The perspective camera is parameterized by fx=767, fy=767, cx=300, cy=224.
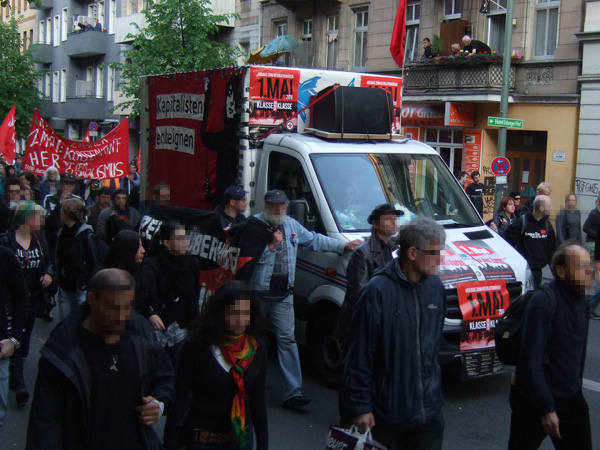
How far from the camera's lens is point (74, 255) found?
6828 millimetres

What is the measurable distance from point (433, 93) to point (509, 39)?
5.55 meters

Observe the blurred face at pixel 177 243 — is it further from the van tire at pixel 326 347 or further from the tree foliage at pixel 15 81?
the tree foliage at pixel 15 81

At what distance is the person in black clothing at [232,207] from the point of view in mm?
7031

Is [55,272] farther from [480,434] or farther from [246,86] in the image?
[480,434]

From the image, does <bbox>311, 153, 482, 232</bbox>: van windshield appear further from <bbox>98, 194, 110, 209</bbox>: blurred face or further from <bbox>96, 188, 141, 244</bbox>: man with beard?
<bbox>98, 194, 110, 209</bbox>: blurred face

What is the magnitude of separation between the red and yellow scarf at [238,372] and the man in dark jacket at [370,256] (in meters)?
2.09

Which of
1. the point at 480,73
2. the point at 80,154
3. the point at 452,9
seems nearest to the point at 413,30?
the point at 452,9

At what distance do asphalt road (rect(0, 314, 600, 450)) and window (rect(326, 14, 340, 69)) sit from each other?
814 inches

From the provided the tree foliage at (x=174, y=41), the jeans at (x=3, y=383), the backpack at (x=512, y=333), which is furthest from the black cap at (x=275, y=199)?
the tree foliage at (x=174, y=41)

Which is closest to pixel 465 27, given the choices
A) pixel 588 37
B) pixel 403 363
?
pixel 588 37

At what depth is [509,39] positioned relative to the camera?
17078 millimetres

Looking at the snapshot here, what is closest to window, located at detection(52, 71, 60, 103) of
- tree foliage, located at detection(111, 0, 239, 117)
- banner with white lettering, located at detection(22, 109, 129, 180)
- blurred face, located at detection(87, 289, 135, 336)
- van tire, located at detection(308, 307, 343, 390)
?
tree foliage, located at detection(111, 0, 239, 117)

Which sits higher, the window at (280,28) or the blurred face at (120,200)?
the window at (280,28)

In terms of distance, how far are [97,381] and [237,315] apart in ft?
2.27
